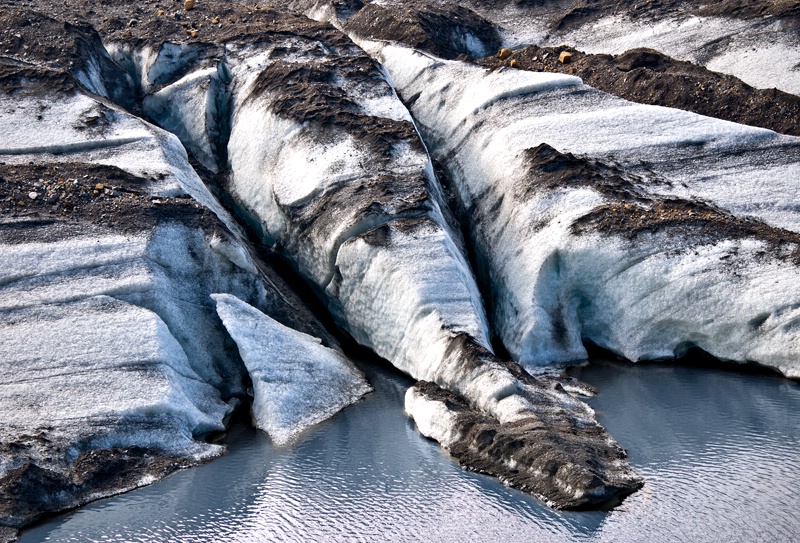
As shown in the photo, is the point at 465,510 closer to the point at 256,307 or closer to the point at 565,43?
the point at 256,307

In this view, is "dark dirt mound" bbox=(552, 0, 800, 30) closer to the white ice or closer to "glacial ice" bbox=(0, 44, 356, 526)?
"glacial ice" bbox=(0, 44, 356, 526)

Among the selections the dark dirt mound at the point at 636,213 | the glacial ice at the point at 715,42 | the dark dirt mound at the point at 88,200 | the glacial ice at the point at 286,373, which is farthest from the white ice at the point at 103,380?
the glacial ice at the point at 715,42

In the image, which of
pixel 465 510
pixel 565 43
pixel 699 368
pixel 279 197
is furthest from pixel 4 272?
pixel 565 43

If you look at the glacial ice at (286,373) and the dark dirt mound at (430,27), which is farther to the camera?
the dark dirt mound at (430,27)

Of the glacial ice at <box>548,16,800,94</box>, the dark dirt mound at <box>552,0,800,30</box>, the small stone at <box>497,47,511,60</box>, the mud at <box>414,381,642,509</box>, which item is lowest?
the mud at <box>414,381,642,509</box>

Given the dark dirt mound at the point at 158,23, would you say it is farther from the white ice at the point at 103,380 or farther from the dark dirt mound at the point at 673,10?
the white ice at the point at 103,380

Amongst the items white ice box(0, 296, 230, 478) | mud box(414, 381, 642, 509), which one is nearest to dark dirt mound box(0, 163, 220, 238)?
white ice box(0, 296, 230, 478)

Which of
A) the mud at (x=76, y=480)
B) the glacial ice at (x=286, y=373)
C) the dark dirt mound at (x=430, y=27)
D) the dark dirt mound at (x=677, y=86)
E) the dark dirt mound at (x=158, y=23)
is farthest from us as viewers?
the dark dirt mound at (x=430, y=27)

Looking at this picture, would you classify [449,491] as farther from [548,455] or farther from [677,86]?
[677,86]
